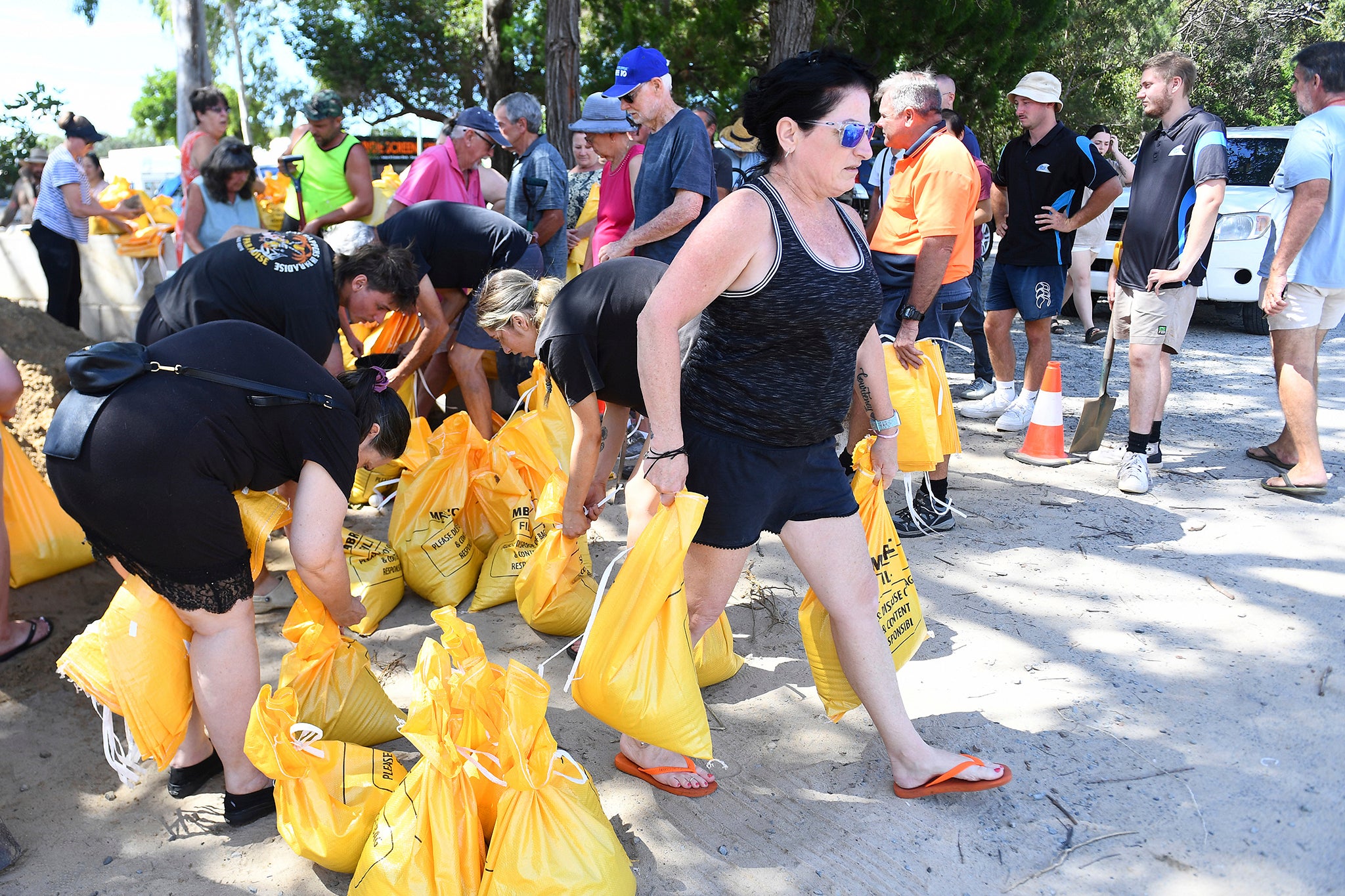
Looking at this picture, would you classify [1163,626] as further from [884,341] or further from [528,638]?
[528,638]

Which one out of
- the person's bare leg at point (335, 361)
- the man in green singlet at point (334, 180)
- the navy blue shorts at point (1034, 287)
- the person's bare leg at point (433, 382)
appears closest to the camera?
the person's bare leg at point (335, 361)

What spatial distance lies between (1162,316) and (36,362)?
18.1 ft

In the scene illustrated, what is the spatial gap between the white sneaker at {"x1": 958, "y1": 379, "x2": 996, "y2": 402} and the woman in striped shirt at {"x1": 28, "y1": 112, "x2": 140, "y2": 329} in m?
5.78

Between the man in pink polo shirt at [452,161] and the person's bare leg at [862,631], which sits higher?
the man in pink polo shirt at [452,161]

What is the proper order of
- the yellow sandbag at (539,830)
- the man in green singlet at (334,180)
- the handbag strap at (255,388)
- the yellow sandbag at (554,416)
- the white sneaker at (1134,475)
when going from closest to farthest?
the yellow sandbag at (539,830) < the handbag strap at (255,388) < the yellow sandbag at (554,416) < the white sneaker at (1134,475) < the man in green singlet at (334,180)

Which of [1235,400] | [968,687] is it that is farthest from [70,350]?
[1235,400]

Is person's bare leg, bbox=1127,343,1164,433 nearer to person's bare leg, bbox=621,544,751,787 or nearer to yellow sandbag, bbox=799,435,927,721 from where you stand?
yellow sandbag, bbox=799,435,927,721

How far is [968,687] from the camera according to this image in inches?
120

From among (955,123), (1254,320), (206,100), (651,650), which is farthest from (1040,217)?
(206,100)

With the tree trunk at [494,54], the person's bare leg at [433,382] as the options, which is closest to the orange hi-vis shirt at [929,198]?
the person's bare leg at [433,382]

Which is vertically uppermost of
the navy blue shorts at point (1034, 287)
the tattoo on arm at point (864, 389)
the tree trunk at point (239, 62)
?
the tree trunk at point (239, 62)

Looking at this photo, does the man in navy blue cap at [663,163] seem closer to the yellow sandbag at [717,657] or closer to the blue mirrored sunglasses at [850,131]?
the yellow sandbag at [717,657]

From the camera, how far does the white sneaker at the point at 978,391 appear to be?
6.31 m

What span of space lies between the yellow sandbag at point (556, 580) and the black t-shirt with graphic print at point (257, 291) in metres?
0.97
